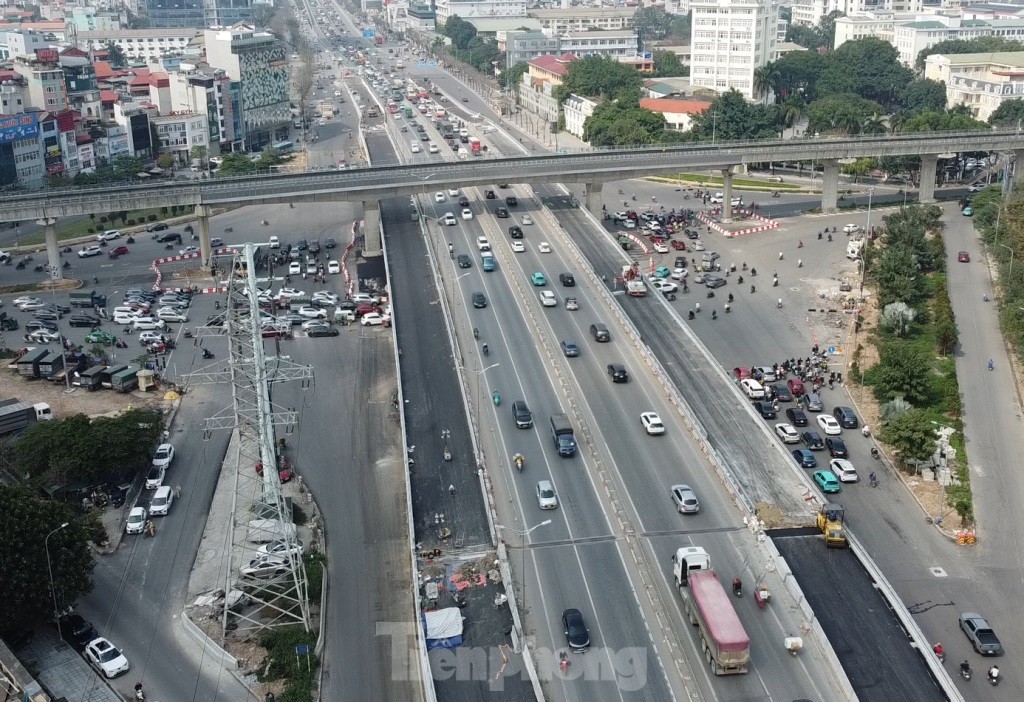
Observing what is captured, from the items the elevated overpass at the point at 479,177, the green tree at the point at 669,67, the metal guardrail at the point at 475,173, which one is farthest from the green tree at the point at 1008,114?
the green tree at the point at 669,67

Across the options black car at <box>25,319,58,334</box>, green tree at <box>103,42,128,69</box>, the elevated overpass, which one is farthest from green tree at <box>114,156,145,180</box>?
green tree at <box>103,42,128,69</box>

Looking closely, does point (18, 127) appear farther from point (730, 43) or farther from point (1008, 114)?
point (1008, 114)

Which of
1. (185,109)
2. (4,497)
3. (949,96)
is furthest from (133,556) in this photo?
(949,96)

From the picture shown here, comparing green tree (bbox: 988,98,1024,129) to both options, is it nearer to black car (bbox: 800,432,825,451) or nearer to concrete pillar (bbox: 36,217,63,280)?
black car (bbox: 800,432,825,451)

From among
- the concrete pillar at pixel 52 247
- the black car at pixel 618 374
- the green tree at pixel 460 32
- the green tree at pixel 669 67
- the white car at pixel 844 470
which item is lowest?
the white car at pixel 844 470

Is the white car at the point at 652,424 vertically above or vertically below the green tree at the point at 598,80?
below

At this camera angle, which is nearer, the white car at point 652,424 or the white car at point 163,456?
the white car at point 652,424

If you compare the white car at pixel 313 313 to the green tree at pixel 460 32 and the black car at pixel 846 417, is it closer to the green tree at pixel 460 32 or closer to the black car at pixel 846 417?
the black car at pixel 846 417
